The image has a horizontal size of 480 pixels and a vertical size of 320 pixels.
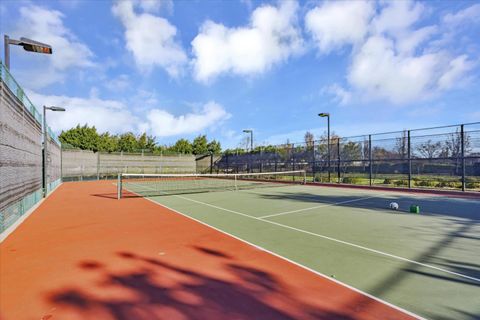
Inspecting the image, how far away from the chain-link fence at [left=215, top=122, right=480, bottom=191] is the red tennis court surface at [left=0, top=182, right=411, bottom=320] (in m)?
15.2

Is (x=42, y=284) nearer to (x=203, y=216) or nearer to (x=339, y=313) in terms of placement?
(x=339, y=313)

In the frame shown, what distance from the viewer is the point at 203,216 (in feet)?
26.9

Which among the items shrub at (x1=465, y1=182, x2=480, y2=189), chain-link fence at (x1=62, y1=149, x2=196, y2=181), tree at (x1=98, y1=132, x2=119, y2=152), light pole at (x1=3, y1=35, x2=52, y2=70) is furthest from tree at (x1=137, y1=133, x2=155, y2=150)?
shrub at (x1=465, y1=182, x2=480, y2=189)

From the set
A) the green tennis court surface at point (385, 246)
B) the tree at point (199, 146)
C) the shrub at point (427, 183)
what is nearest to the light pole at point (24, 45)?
the green tennis court surface at point (385, 246)

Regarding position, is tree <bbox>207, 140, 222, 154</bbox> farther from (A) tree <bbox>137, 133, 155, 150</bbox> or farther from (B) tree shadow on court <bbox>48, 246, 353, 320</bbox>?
(B) tree shadow on court <bbox>48, 246, 353, 320</bbox>

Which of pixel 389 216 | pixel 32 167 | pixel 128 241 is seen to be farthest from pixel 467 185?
pixel 32 167

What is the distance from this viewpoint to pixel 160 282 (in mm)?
3537

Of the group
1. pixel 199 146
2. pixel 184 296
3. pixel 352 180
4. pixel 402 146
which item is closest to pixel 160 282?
pixel 184 296

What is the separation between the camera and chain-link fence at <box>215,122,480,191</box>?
47.0 ft

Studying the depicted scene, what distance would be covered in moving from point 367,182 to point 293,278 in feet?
56.8

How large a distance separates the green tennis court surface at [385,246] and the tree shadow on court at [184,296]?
0.98 meters

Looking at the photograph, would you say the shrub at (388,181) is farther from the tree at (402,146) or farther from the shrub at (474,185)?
the shrub at (474,185)

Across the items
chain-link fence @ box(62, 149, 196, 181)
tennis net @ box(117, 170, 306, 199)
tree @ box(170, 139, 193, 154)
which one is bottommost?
A: tennis net @ box(117, 170, 306, 199)

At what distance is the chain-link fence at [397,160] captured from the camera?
1431cm
